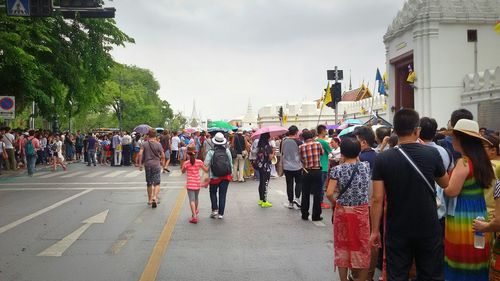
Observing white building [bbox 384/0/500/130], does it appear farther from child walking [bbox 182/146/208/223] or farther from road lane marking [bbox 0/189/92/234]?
child walking [bbox 182/146/208/223]

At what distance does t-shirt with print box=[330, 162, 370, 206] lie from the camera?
538 centimetres

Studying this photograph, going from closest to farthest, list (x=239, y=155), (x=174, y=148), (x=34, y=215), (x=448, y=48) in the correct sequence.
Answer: (x=34, y=215) < (x=239, y=155) < (x=448, y=48) < (x=174, y=148)

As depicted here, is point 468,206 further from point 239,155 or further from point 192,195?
point 239,155

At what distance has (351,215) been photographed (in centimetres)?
533

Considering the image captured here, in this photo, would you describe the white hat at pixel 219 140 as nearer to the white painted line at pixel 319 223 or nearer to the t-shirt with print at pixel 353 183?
the white painted line at pixel 319 223

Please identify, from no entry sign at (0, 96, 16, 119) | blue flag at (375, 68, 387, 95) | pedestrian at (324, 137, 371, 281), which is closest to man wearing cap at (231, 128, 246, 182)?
no entry sign at (0, 96, 16, 119)

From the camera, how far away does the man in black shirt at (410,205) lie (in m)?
4.19

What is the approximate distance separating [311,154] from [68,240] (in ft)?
15.4

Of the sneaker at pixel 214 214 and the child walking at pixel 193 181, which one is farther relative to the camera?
the sneaker at pixel 214 214

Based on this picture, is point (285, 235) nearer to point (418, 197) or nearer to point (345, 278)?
point (345, 278)

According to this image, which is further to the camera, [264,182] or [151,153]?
[264,182]

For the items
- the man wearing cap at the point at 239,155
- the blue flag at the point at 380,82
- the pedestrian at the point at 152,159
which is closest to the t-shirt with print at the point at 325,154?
the pedestrian at the point at 152,159

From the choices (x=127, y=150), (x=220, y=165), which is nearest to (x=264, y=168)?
(x=220, y=165)

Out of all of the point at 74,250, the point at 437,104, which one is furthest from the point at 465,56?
the point at 74,250
